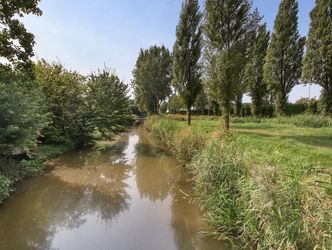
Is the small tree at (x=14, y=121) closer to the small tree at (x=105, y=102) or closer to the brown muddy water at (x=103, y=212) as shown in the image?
the brown muddy water at (x=103, y=212)

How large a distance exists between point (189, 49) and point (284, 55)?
8.28m

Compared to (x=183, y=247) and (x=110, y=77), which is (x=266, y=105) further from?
(x=183, y=247)

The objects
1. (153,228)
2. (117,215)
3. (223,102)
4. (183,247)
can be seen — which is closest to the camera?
(183,247)

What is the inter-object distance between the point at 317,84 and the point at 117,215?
17350 mm

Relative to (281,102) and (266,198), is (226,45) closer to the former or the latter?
(266,198)

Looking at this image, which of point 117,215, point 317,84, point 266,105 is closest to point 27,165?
point 117,215

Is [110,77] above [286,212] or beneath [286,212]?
above

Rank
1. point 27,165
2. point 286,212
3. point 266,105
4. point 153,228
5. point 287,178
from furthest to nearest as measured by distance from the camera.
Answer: point 266,105
point 27,165
point 153,228
point 287,178
point 286,212

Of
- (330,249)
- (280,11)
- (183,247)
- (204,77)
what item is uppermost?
(280,11)

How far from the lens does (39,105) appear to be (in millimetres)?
11711

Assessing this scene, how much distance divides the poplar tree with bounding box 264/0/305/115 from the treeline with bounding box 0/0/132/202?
1186 centimetres

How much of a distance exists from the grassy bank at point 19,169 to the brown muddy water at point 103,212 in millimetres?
280

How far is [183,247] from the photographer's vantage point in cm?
498

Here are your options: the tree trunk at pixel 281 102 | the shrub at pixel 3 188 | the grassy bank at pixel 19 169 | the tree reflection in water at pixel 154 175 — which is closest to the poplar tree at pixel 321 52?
the tree trunk at pixel 281 102
